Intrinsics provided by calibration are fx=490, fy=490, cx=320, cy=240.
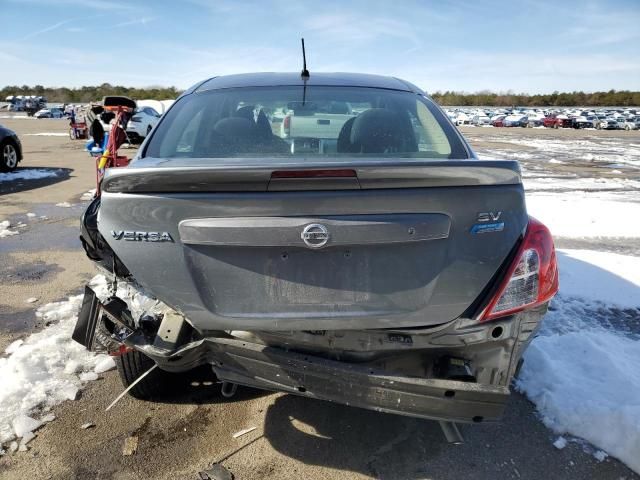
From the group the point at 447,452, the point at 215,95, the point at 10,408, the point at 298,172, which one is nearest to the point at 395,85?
the point at 215,95

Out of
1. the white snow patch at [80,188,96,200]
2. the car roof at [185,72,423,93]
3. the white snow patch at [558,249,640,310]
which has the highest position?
the car roof at [185,72,423,93]

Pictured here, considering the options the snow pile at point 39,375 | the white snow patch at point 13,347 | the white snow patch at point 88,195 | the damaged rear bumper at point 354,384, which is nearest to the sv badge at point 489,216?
the damaged rear bumper at point 354,384

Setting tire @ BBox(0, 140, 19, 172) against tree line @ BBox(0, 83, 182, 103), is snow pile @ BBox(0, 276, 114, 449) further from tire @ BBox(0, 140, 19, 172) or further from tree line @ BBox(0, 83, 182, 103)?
tree line @ BBox(0, 83, 182, 103)

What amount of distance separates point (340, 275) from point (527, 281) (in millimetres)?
772

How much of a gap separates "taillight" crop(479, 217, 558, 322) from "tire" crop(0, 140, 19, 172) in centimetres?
1210

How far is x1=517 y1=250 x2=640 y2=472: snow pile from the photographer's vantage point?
2.60 meters

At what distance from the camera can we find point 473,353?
2.06 m

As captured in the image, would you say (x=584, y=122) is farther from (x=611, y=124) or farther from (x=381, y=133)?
(x=381, y=133)

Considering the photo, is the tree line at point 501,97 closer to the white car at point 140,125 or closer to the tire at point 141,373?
the white car at point 140,125

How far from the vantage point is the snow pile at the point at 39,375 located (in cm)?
267

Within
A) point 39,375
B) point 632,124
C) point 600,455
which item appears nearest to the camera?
point 600,455

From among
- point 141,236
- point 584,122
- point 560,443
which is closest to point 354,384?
point 141,236

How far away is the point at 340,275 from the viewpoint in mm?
1897

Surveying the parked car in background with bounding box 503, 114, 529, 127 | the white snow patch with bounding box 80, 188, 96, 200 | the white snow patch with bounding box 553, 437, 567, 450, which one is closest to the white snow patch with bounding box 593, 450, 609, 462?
the white snow patch with bounding box 553, 437, 567, 450
